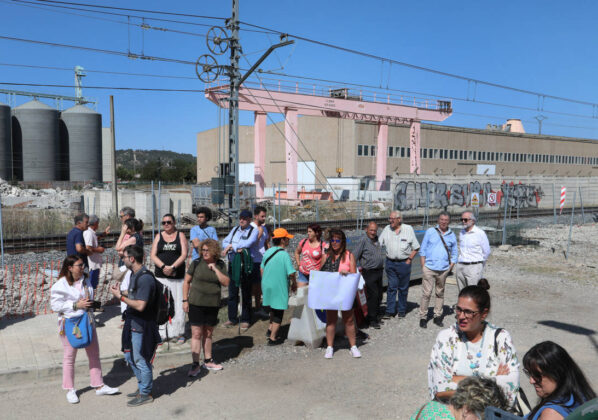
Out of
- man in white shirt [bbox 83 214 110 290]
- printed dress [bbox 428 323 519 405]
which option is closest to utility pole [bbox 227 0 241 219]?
man in white shirt [bbox 83 214 110 290]

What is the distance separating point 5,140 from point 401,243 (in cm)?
5027

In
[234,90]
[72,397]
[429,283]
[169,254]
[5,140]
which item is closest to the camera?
→ [72,397]

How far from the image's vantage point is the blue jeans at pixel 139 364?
16.9ft

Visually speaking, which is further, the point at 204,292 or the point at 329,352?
the point at 329,352

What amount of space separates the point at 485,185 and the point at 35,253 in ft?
98.6

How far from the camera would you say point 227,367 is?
6477 millimetres

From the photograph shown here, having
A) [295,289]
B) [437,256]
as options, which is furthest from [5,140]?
[437,256]

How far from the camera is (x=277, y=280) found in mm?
6977

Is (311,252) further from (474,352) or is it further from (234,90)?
(234,90)

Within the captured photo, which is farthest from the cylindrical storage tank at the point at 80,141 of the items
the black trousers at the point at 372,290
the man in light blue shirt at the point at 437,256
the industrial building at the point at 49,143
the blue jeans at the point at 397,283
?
the man in light blue shirt at the point at 437,256

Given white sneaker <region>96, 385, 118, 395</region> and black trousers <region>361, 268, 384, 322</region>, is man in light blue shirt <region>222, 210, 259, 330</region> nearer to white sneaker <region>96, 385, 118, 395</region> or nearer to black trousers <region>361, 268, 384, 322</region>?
black trousers <region>361, 268, 384, 322</region>

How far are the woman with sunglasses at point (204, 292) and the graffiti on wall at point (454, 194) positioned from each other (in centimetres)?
2332

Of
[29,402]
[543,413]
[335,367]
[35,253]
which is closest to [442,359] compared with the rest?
[543,413]

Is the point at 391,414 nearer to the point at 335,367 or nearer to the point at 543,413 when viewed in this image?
the point at 335,367
